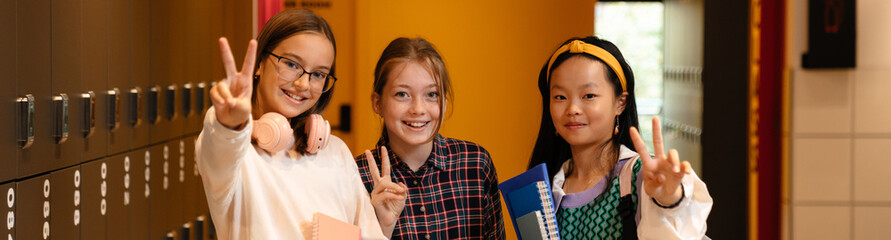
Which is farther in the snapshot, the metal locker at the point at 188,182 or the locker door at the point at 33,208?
the metal locker at the point at 188,182

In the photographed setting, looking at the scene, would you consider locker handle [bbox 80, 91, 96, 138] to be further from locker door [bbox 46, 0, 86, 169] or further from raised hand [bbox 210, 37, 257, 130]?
raised hand [bbox 210, 37, 257, 130]

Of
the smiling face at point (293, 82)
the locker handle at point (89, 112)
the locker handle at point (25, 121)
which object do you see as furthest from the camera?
the locker handle at point (89, 112)

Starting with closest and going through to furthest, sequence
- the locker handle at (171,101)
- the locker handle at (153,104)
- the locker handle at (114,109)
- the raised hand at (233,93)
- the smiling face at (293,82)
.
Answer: the raised hand at (233,93)
the smiling face at (293,82)
the locker handle at (114,109)
the locker handle at (153,104)
the locker handle at (171,101)

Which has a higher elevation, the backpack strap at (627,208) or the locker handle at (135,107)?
the locker handle at (135,107)

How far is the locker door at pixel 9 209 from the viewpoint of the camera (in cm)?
217

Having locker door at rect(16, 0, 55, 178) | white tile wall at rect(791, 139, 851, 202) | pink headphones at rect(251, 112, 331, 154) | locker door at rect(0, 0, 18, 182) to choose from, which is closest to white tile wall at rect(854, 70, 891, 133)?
white tile wall at rect(791, 139, 851, 202)

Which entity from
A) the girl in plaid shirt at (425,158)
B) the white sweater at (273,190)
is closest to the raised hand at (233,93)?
the white sweater at (273,190)

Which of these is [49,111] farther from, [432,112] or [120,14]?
[432,112]

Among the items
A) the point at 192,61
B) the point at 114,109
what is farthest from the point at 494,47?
the point at 114,109

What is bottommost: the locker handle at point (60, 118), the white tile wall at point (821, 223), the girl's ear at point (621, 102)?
the white tile wall at point (821, 223)

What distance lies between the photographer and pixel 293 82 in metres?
1.84

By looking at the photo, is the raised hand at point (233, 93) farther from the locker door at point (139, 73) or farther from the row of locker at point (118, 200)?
the locker door at point (139, 73)

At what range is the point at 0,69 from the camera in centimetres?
212

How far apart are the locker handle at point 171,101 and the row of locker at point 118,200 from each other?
0.11m
